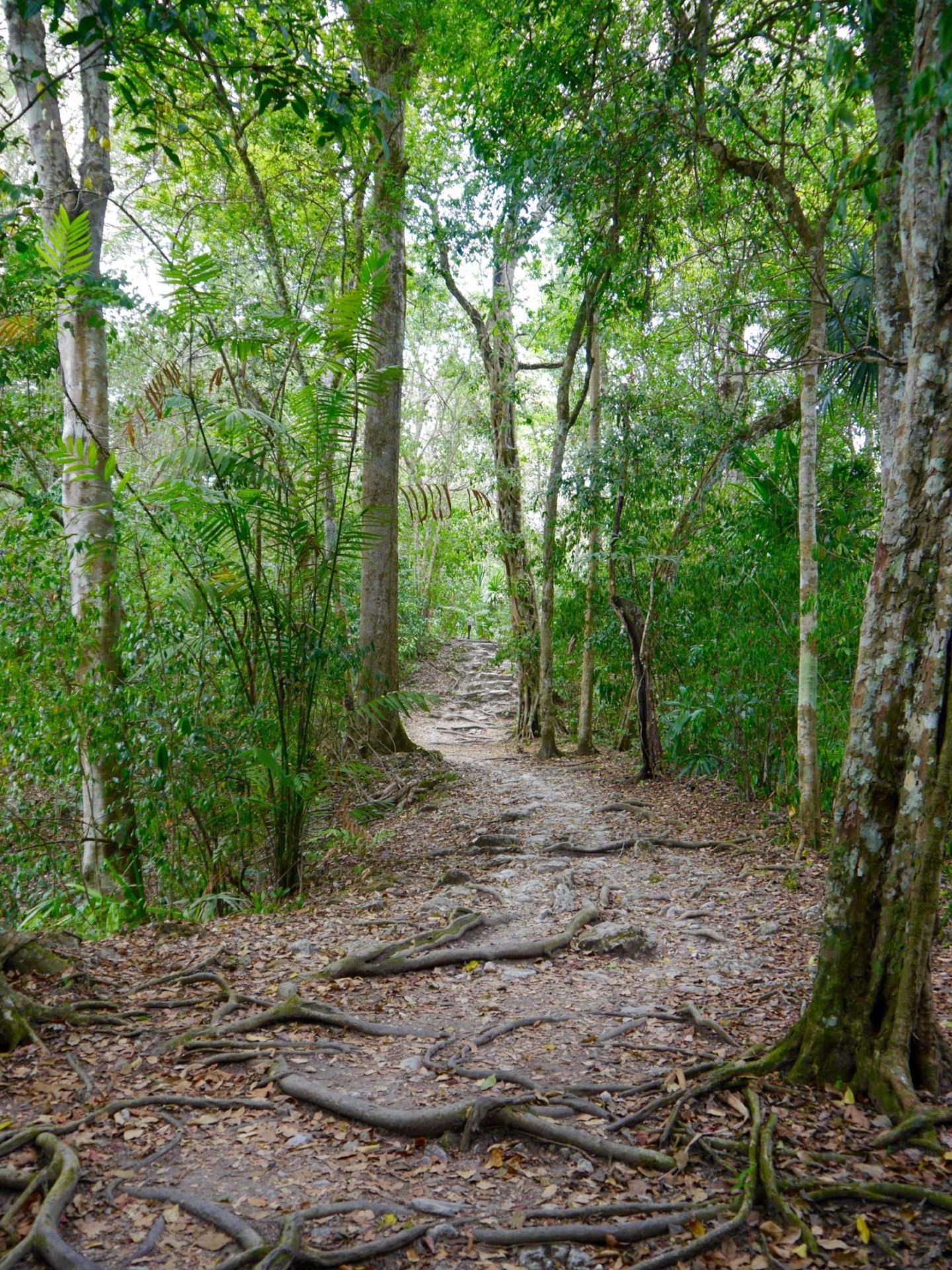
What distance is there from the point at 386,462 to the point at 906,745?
817cm

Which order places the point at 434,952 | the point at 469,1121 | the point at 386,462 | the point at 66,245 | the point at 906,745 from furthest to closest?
1. the point at 386,462
2. the point at 66,245
3. the point at 434,952
4. the point at 469,1121
5. the point at 906,745

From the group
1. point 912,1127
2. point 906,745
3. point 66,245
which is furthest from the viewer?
point 66,245

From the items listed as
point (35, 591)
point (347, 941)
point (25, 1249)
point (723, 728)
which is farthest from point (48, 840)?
point (723, 728)

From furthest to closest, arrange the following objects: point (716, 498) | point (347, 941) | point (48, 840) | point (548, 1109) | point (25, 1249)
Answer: point (716, 498)
point (48, 840)
point (347, 941)
point (548, 1109)
point (25, 1249)

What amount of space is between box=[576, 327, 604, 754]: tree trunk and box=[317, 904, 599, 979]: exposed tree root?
5720 millimetres

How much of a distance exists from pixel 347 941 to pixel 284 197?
9646 mm

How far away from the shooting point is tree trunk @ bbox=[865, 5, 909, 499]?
4215mm

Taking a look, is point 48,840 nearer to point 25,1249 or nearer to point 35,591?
point 35,591

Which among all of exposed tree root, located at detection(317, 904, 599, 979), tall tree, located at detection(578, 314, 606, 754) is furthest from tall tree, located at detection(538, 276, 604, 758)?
exposed tree root, located at detection(317, 904, 599, 979)

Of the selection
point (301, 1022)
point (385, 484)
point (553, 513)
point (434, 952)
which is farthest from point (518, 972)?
point (553, 513)

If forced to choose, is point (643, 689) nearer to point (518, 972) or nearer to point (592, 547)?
point (592, 547)

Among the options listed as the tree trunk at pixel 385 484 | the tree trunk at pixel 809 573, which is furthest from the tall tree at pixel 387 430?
the tree trunk at pixel 809 573

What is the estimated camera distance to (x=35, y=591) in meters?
6.80

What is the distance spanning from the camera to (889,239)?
489 cm
